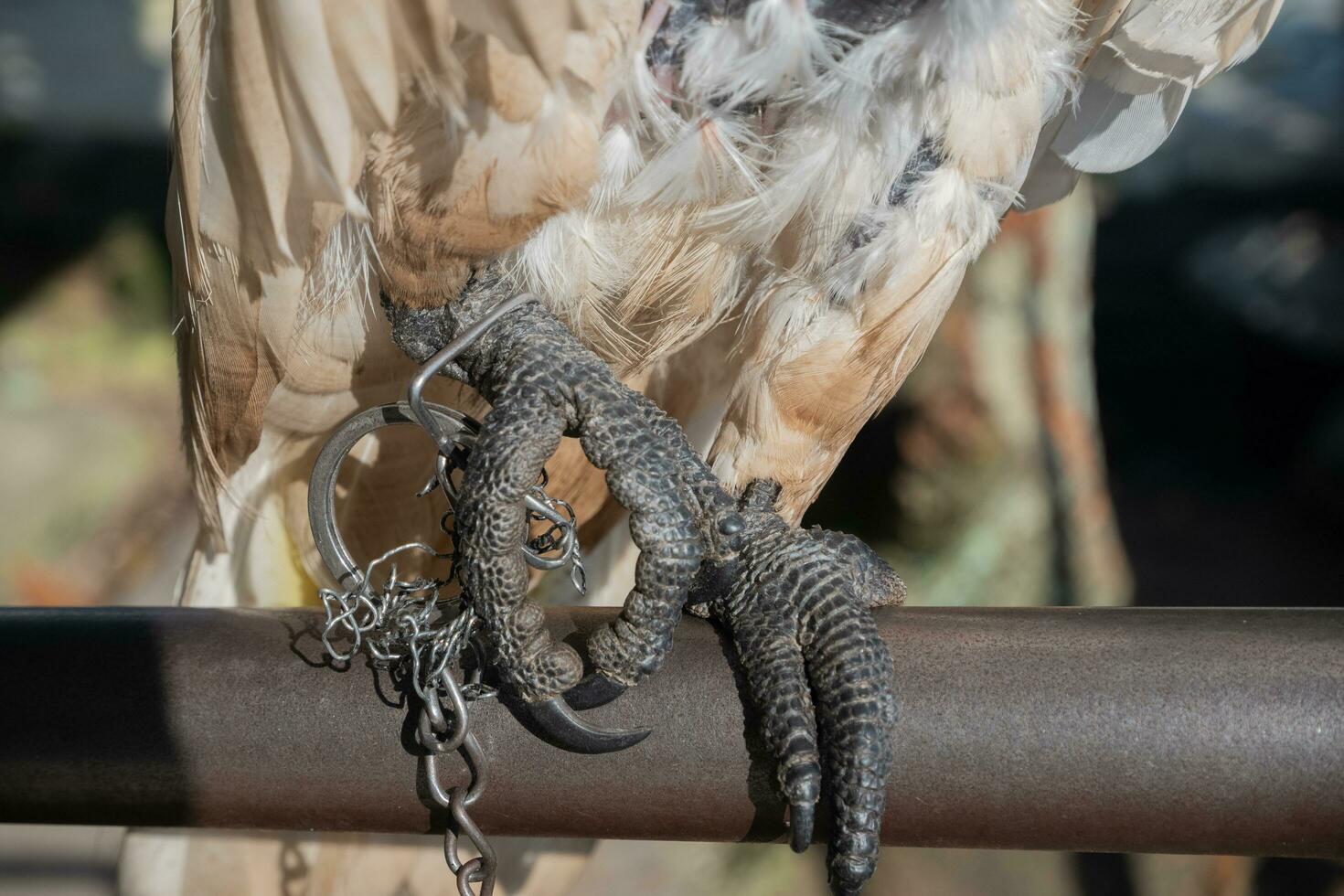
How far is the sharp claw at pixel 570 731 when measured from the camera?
2.19 feet

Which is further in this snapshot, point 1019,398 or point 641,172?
point 1019,398

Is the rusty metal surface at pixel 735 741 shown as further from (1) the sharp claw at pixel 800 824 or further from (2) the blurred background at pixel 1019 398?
(2) the blurred background at pixel 1019 398

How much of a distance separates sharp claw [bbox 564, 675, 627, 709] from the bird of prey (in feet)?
0.04

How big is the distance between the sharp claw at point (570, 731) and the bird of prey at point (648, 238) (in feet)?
0.04

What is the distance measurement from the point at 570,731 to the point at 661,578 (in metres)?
0.17

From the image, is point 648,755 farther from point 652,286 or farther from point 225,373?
point 225,373

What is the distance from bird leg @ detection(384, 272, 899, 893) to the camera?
72cm

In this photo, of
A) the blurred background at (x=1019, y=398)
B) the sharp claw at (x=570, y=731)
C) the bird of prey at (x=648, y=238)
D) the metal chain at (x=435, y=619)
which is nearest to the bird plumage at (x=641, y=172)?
the bird of prey at (x=648, y=238)

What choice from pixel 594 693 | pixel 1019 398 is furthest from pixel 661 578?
pixel 1019 398

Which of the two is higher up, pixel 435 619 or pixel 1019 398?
pixel 435 619

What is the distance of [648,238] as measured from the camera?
1026mm

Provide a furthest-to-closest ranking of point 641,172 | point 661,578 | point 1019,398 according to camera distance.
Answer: point 1019,398 < point 641,172 < point 661,578

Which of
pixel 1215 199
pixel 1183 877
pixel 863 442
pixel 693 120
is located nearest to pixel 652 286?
pixel 693 120

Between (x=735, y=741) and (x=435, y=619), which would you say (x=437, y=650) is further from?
(x=735, y=741)
